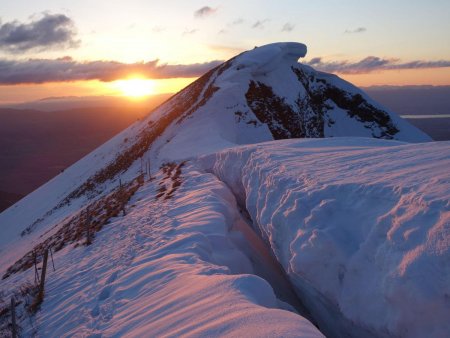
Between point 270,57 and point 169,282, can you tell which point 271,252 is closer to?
point 169,282

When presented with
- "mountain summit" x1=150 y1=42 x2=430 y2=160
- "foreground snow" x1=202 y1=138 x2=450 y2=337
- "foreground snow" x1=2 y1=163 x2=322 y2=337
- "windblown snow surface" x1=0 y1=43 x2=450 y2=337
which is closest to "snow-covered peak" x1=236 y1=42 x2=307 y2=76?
"mountain summit" x1=150 y1=42 x2=430 y2=160

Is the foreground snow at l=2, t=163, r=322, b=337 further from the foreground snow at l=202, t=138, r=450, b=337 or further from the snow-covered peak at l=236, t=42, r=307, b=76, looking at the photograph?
the snow-covered peak at l=236, t=42, r=307, b=76

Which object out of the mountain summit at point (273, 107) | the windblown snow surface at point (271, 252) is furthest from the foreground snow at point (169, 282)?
the mountain summit at point (273, 107)

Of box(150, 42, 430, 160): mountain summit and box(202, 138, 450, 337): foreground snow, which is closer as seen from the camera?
box(202, 138, 450, 337): foreground snow

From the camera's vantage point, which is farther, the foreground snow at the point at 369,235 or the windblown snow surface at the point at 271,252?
the windblown snow surface at the point at 271,252

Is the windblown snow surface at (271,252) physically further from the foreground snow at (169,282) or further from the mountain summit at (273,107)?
the mountain summit at (273,107)

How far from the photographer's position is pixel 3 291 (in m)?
16.1

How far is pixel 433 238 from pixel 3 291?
16.0 metres

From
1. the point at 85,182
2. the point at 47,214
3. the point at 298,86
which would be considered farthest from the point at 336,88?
the point at 47,214

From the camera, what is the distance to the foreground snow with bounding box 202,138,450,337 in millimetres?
5809

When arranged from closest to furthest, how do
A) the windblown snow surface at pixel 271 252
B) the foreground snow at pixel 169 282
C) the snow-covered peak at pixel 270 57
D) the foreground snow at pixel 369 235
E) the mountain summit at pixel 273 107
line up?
the foreground snow at pixel 369 235, the windblown snow surface at pixel 271 252, the foreground snow at pixel 169 282, the mountain summit at pixel 273 107, the snow-covered peak at pixel 270 57

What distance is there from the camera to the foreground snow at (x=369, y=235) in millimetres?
5809

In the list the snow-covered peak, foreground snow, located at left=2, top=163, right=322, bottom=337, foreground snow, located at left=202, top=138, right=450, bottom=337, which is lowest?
foreground snow, located at left=2, top=163, right=322, bottom=337

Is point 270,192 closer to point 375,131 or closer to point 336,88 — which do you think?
point 375,131
